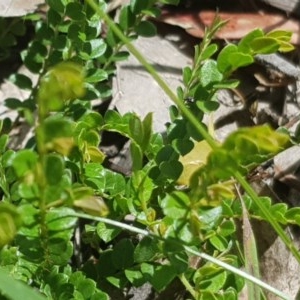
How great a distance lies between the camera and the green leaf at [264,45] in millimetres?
1517

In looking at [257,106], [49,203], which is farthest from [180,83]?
[49,203]

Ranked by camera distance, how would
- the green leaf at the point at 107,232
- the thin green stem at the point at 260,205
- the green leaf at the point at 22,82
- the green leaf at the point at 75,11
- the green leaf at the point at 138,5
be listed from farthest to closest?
the green leaf at the point at 22,82 < the green leaf at the point at 138,5 < the green leaf at the point at 75,11 < the green leaf at the point at 107,232 < the thin green stem at the point at 260,205

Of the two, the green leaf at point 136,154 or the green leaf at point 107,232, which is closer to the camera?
the green leaf at point 136,154

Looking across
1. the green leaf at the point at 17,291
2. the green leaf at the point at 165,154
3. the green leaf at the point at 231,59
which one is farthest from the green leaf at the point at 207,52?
the green leaf at the point at 17,291

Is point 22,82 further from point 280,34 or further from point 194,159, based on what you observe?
point 280,34

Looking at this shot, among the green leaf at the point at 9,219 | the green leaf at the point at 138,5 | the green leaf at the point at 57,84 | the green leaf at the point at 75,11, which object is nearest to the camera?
the green leaf at the point at 57,84

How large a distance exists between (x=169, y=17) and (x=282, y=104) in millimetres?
460

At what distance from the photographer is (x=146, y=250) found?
64.6 inches

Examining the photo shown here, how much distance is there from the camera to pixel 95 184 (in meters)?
1.68

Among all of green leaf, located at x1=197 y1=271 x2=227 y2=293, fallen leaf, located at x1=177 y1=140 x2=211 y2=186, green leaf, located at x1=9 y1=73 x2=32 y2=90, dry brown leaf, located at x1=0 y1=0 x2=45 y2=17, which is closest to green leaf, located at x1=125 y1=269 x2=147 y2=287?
green leaf, located at x1=197 y1=271 x2=227 y2=293

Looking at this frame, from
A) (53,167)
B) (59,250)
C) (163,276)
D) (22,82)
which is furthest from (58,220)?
(22,82)

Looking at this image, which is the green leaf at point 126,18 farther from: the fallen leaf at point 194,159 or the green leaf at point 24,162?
the green leaf at point 24,162

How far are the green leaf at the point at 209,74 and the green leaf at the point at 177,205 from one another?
1.33ft

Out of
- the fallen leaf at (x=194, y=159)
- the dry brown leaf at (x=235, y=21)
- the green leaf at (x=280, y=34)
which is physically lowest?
the fallen leaf at (x=194, y=159)
